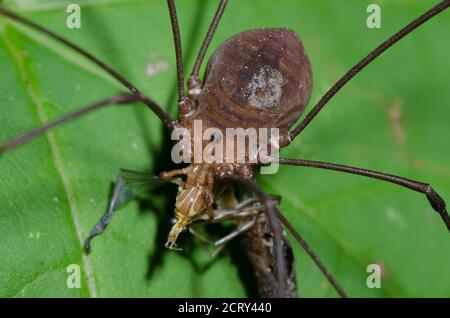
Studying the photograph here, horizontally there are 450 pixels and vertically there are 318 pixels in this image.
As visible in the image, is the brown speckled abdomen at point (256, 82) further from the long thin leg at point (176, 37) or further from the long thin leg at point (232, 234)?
Answer: the long thin leg at point (232, 234)

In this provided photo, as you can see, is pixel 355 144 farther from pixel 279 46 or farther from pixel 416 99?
pixel 279 46

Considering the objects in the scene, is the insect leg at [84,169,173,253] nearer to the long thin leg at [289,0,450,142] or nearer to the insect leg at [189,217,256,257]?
the insect leg at [189,217,256,257]

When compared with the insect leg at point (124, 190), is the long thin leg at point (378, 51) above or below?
above

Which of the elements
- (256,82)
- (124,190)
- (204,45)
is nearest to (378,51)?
(256,82)

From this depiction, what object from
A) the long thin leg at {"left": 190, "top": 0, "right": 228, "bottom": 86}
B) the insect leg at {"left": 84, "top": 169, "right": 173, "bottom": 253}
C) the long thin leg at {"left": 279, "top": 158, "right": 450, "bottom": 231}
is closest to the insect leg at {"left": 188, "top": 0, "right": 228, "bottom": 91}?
the long thin leg at {"left": 190, "top": 0, "right": 228, "bottom": 86}

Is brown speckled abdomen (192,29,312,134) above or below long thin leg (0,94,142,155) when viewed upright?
above

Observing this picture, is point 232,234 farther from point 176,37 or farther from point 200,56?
point 176,37

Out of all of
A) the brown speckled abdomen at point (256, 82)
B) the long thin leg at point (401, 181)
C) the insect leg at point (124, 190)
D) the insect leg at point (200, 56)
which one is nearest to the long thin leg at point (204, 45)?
the insect leg at point (200, 56)

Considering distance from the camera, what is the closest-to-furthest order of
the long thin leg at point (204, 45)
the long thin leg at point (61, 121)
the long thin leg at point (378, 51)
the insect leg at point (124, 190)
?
1. the long thin leg at point (61, 121)
2. the long thin leg at point (378, 51)
3. the insect leg at point (124, 190)
4. the long thin leg at point (204, 45)

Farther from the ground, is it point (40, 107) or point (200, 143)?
point (40, 107)
